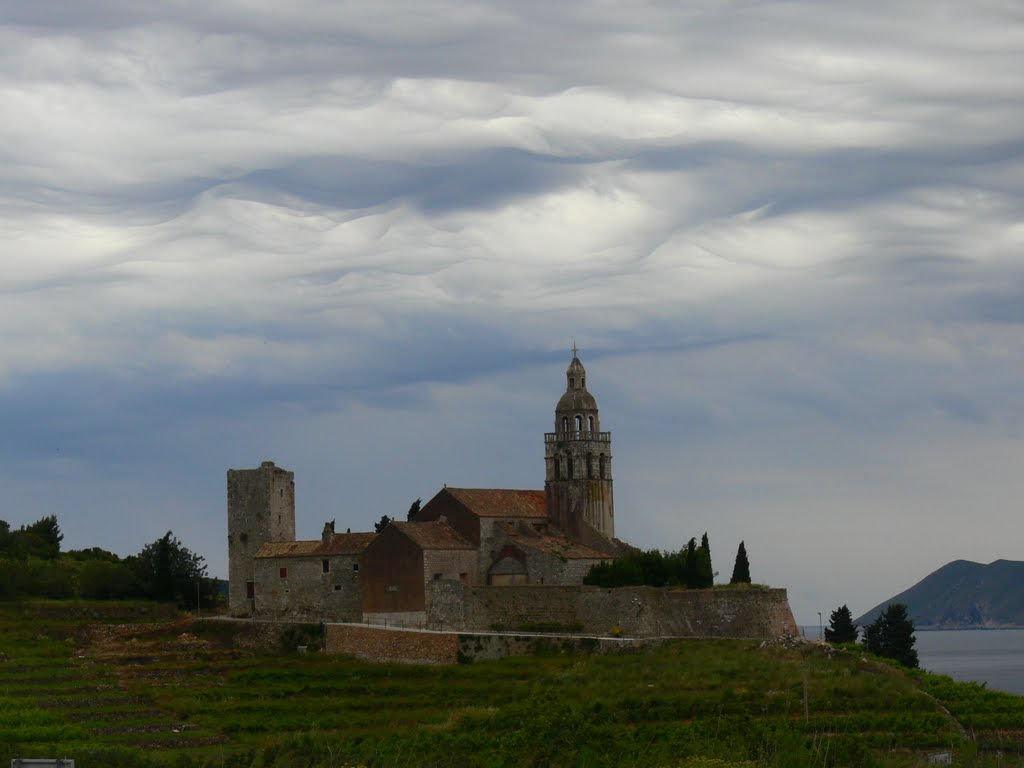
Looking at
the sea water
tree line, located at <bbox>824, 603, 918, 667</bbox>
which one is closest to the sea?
the sea water

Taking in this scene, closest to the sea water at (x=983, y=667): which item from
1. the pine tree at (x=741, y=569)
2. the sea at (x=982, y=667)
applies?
the sea at (x=982, y=667)

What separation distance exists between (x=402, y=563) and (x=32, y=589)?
23646 millimetres

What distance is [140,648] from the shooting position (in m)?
68.9

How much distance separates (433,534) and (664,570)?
394 inches

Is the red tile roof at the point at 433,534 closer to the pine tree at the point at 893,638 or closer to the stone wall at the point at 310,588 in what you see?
the stone wall at the point at 310,588

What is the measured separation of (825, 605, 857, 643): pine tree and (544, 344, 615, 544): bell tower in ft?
64.9

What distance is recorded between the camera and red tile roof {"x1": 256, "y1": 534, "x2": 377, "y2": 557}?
7125cm

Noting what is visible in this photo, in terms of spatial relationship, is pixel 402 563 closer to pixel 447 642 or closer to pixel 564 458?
pixel 447 642

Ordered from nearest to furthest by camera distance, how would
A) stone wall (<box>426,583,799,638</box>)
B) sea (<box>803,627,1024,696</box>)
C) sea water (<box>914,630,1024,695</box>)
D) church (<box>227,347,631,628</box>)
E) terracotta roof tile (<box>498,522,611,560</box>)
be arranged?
1. stone wall (<box>426,583,799,638</box>)
2. church (<box>227,347,631,628</box>)
3. terracotta roof tile (<box>498,522,611,560</box>)
4. sea (<box>803,627,1024,696</box>)
5. sea water (<box>914,630,1024,695</box>)

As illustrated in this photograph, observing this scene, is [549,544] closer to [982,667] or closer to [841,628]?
[841,628]

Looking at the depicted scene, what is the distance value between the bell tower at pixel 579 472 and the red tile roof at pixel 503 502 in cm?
75

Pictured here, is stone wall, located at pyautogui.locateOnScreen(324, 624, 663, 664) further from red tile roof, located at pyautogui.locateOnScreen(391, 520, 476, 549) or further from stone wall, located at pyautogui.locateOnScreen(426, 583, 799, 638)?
red tile roof, located at pyautogui.locateOnScreen(391, 520, 476, 549)

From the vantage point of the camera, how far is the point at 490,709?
53.0 metres

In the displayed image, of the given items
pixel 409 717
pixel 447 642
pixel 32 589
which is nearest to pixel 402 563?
pixel 447 642
